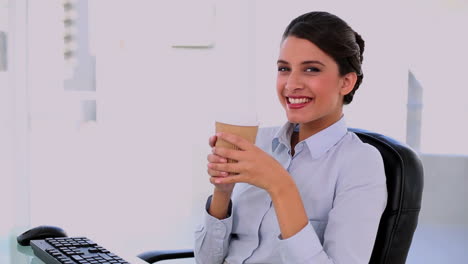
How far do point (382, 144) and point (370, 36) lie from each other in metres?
1.48

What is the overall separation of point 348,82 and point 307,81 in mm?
106

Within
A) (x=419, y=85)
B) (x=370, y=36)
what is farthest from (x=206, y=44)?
(x=419, y=85)

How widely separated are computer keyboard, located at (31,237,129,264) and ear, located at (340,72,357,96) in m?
0.54

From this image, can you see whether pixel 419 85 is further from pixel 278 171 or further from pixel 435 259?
pixel 278 171

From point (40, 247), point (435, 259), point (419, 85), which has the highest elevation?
point (419, 85)

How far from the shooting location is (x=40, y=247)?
3.40 feet

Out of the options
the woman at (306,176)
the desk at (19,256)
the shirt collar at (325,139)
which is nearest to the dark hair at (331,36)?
the woman at (306,176)

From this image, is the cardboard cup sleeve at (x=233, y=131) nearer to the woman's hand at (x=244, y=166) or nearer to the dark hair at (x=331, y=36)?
the woman's hand at (x=244, y=166)

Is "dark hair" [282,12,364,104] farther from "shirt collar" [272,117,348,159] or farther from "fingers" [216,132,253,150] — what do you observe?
→ "fingers" [216,132,253,150]

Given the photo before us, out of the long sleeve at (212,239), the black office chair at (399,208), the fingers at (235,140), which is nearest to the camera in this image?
the fingers at (235,140)

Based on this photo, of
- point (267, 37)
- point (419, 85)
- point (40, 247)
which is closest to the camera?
point (40, 247)

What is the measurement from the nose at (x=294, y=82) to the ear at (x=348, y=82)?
101 mm

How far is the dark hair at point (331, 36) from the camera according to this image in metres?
1.05

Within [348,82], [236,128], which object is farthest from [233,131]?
[348,82]
